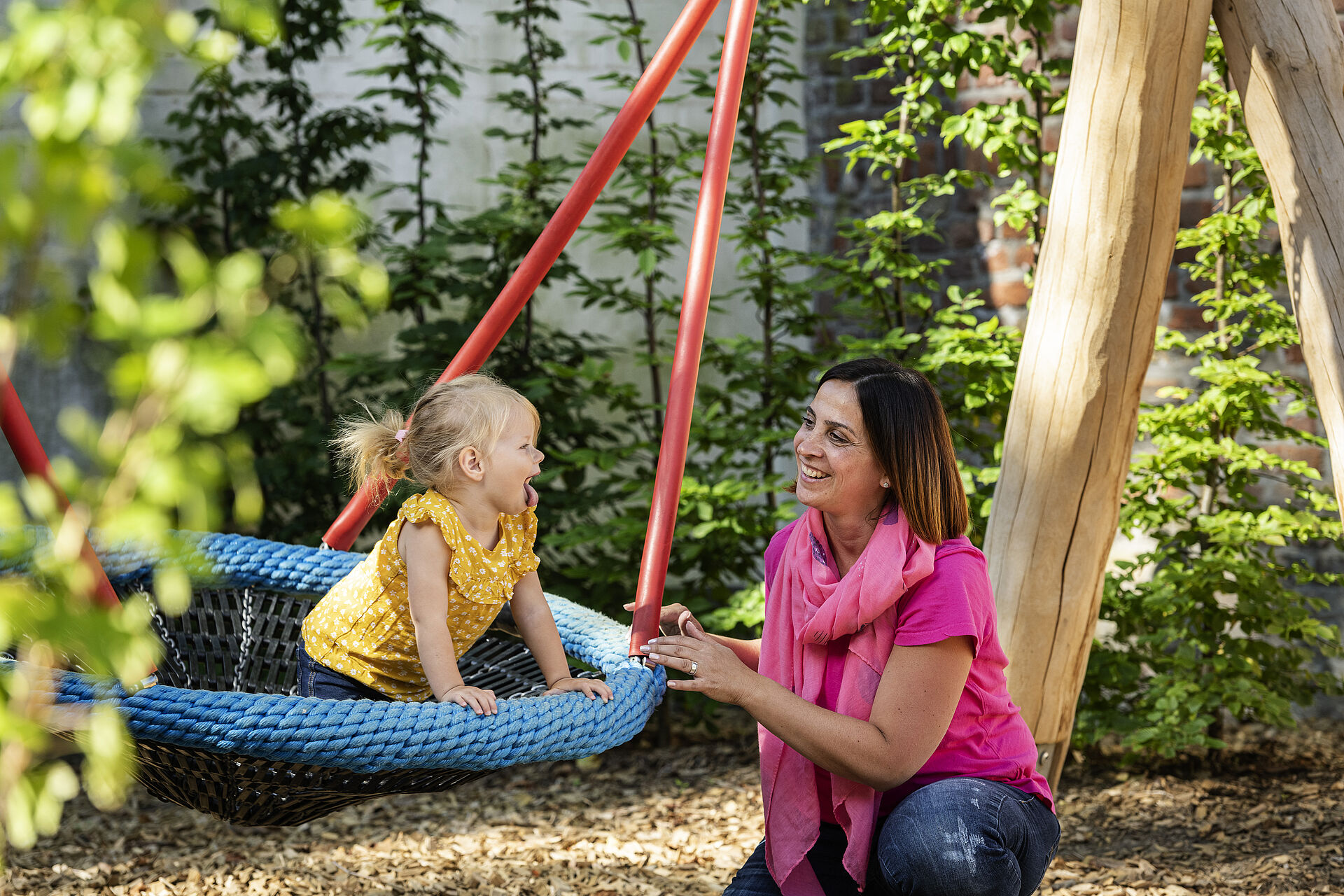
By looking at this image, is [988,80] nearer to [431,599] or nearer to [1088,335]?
[1088,335]

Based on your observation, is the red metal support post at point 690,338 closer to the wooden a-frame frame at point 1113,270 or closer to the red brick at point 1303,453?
the wooden a-frame frame at point 1113,270

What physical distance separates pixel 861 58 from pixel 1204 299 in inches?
61.9

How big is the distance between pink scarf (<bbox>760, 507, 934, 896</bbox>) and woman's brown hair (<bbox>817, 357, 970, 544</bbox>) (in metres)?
0.03

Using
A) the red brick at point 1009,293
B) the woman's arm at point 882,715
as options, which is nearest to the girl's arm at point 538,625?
the woman's arm at point 882,715

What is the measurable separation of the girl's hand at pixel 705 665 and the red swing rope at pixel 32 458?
620 millimetres

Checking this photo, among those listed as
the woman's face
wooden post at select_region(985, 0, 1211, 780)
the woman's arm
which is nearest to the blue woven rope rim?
the woman's arm

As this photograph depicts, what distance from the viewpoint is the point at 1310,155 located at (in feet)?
5.49

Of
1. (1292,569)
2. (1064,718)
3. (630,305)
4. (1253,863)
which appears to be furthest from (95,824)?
(1292,569)

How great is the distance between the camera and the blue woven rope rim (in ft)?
3.90

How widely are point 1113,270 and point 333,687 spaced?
4.51 ft

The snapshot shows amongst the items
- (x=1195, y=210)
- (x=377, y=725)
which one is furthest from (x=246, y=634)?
(x=1195, y=210)

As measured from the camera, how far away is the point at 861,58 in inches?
150

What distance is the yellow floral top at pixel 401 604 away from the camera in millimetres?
1619

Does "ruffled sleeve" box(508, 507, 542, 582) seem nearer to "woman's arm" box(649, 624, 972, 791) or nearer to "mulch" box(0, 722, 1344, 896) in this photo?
"woman's arm" box(649, 624, 972, 791)
